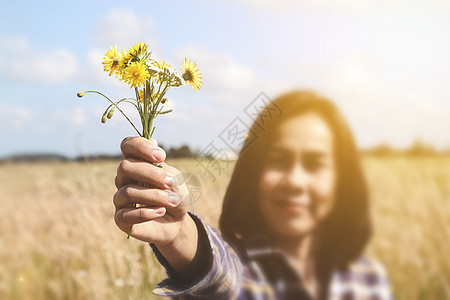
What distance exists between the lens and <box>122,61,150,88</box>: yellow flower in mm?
626

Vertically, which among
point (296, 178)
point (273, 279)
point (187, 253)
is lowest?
point (273, 279)

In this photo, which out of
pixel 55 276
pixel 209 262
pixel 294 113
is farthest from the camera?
pixel 55 276

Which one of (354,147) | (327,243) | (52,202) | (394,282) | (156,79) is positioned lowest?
(52,202)

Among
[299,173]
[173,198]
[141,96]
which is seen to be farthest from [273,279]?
[141,96]

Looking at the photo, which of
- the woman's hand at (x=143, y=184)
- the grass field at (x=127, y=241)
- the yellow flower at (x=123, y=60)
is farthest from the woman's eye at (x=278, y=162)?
the yellow flower at (x=123, y=60)

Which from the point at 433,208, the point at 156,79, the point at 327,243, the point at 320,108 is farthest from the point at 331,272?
the point at 156,79

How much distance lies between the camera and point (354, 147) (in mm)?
1303

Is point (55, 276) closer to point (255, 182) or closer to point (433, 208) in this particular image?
point (255, 182)

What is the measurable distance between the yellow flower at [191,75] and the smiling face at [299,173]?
0.54m

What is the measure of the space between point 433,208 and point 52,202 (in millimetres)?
1617

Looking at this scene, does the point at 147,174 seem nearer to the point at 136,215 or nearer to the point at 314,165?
the point at 136,215

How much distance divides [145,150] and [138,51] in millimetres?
135

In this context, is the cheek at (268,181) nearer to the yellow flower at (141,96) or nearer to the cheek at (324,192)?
the cheek at (324,192)

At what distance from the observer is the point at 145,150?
0.65 meters
